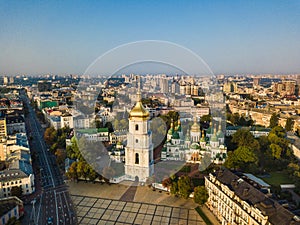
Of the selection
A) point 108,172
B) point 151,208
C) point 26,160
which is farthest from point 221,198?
point 26,160

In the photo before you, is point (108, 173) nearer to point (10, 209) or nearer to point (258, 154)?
point (10, 209)

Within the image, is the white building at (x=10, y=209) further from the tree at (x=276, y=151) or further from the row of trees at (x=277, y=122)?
the row of trees at (x=277, y=122)

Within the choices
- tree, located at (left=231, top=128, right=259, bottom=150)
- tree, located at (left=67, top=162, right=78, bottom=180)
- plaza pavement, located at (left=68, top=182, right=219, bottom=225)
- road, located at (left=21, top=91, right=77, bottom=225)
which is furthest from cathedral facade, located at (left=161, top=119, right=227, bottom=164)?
road, located at (left=21, top=91, right=77, bottom=225)

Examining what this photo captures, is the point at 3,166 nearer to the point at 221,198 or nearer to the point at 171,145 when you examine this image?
the point at 171,145

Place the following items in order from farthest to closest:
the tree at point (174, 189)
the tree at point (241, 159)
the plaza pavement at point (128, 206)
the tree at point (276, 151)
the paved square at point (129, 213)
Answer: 1. the tree at point (276, 151)
2. the tree at point (241, 159)
3. the tree at point (174, 189)
4. the plaza pavement at point (128, 206)
5. the paved square at point (129, 213)

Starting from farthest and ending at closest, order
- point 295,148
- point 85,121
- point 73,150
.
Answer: point 85,121, point 295,148, point 73,150

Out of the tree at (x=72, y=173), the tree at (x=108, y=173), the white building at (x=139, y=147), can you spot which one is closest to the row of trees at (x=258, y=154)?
the white building at (x=139, y=147)
